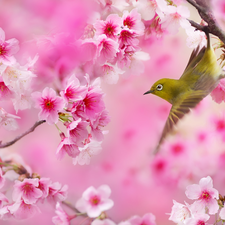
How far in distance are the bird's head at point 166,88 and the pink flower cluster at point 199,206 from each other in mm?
257

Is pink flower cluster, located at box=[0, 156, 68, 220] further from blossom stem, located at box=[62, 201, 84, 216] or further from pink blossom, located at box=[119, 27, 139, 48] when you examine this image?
pink blossom, located at box=[119, 27, 139, 48]

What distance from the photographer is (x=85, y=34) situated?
732 mm

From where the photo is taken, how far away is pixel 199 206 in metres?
0.75

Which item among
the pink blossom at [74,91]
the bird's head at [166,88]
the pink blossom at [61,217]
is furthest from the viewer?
the bird's head at [166,88]

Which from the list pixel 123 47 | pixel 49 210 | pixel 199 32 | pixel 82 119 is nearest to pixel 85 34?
pixel 123 47

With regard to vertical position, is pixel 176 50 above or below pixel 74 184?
above

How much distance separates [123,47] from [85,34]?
0.36 ft

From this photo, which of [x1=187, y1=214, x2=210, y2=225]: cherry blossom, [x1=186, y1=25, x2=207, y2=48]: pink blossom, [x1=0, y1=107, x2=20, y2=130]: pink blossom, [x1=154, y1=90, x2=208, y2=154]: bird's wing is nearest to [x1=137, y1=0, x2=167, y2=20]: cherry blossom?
[x1=186, y1=25, x2=207, y2=48]: pink blossom

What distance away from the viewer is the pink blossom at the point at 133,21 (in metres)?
0.71

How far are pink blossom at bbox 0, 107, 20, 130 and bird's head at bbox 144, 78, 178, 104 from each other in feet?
1.35

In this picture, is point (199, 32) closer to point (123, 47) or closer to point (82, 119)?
point (123, 47)

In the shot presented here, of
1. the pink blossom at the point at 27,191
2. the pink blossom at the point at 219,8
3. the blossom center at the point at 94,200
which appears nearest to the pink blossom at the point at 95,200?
the blossom center at the point at 94,200

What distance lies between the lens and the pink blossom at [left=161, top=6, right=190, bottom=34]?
0.74 m

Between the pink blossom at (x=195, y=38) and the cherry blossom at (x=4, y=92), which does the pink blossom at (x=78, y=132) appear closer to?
the cherry blossom at (x=4, y=92)
